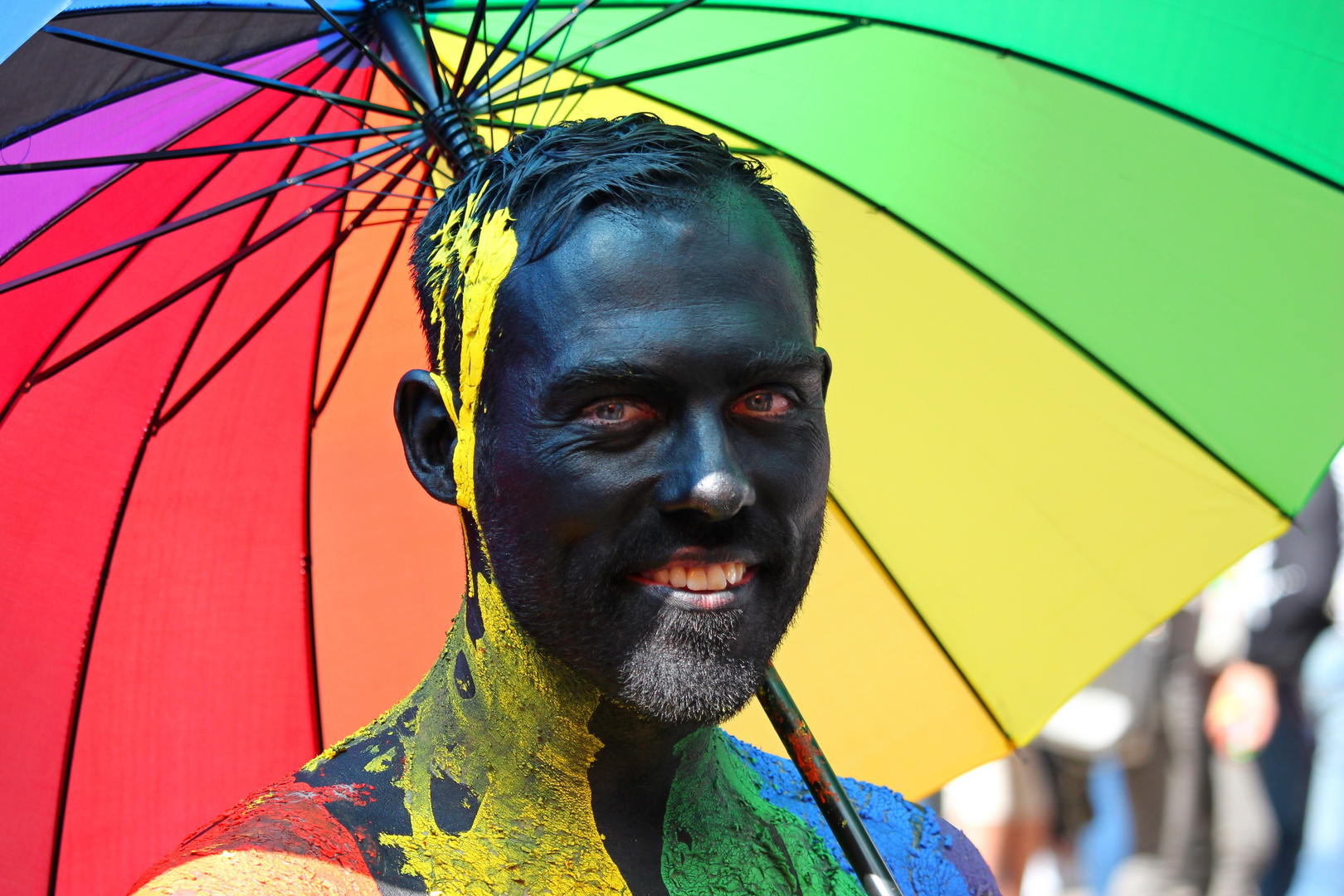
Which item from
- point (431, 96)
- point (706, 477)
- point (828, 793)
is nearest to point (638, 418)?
point (706, 477)

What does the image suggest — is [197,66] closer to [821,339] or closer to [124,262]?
[124,262]

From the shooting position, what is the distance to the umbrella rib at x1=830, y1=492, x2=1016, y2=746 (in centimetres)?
295

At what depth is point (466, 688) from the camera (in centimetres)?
192

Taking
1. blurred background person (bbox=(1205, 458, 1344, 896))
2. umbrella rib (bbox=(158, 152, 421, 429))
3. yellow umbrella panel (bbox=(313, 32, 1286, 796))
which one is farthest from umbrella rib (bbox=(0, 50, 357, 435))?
blurred background person (bbox=(1205, 458, 1344, 896))

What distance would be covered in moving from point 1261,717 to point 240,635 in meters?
4.02

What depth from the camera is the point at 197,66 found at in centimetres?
244

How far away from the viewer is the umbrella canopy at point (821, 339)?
258 centimetres

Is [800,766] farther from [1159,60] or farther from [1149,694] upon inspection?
[1149,694]

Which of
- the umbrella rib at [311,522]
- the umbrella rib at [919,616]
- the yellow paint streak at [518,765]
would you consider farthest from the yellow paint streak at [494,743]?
the umbrella rib at [919,616]

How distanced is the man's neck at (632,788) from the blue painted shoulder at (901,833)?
13.1 inches

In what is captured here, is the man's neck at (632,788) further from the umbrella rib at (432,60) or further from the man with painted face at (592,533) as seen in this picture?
the umbrella rib at (432,60)

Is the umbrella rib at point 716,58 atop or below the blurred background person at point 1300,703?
atop

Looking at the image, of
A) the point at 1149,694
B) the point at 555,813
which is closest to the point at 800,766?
the point at 555,813

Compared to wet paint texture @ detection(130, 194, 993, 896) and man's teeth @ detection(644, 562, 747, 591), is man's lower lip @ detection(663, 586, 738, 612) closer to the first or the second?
man's teeth @ detection(644, 562, 747, 591)
